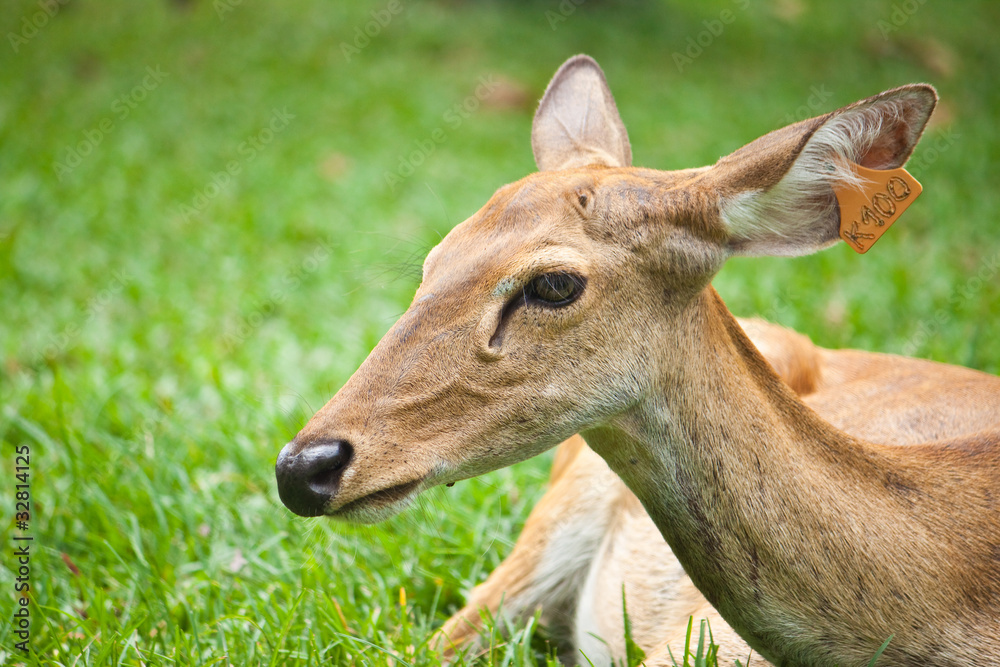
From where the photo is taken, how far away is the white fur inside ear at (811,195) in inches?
72.1

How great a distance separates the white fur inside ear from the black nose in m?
0.94

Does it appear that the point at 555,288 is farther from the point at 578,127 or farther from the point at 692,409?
the point at 578,127

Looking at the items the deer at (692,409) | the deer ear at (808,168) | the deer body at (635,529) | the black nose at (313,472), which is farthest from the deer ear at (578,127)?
the black nose at (313,472)

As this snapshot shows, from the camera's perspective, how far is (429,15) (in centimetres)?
1263

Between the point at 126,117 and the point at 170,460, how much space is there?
6.88m

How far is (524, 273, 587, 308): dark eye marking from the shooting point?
188cm

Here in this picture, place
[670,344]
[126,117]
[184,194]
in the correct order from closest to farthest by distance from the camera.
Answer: [670,344] < [184,194] < [126,117]

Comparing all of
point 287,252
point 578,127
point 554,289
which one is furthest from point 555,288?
point 287,252

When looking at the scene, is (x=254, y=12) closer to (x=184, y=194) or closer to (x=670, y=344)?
(x=184, y=194)

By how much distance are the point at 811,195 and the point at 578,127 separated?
2.81ft

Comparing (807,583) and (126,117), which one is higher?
(126,117)

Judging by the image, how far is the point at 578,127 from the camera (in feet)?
8.57

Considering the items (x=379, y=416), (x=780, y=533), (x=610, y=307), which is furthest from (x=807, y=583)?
(x=379, y=416)

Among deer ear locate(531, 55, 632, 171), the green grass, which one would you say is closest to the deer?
the green grass
